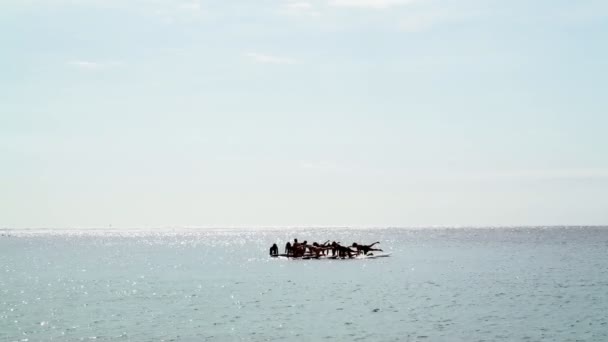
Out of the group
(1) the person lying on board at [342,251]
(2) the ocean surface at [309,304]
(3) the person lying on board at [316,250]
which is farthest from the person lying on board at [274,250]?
(2) the ocean surface at [309,304]

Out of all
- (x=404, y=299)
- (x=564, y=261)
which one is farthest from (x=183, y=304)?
(x=564, y=261)

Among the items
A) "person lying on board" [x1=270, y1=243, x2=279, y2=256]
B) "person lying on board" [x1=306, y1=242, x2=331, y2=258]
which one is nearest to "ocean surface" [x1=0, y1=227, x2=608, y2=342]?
"person lying on board" [x1=306, y1=242, x2=331, y2=258]

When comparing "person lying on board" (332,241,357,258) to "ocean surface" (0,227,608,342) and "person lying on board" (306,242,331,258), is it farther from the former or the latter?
"ocean surface" (0,227,608,342)

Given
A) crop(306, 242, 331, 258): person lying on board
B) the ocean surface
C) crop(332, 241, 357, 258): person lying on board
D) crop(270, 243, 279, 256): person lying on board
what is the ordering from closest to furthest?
the ocean surface < crop(306, 242, 331, 258): person lying on board < crop(332, 241, 357, 258): person lying on board < crop(270, 243, 279, 256): person lying on board

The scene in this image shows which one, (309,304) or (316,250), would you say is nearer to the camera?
(309,304)

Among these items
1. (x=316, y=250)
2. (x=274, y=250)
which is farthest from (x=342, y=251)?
(x=274, y=250)

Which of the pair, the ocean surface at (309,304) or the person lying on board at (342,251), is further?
the person lying on board at (342,251)

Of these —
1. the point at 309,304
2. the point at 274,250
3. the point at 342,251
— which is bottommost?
the point at 309,304

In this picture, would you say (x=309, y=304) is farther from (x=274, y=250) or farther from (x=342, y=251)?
(x=274, y=250)

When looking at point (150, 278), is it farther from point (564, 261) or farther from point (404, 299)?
point (564, 261)

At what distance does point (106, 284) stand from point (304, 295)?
22724mm

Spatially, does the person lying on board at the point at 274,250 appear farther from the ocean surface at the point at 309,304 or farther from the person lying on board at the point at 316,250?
the ocean surface at the point at 309,304

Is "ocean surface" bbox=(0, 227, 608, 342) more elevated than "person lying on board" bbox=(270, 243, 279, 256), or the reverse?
"person lying on board" bbox=(270, 243, 279, 256)

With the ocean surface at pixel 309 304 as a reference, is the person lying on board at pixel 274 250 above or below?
above
